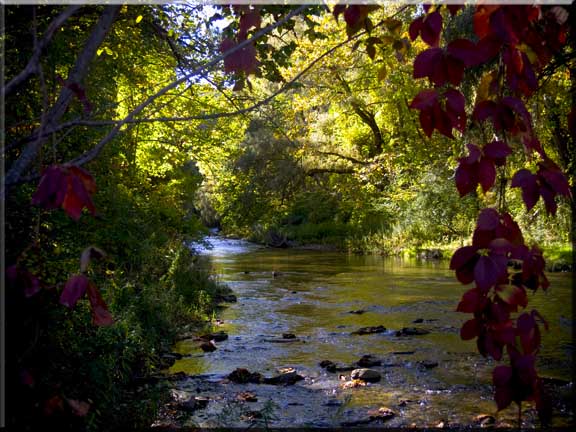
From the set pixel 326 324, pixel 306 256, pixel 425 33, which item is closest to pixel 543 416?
pixel 425 33

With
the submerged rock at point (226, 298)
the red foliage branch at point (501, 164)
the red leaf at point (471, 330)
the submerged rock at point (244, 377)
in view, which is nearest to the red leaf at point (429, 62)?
the red foliage branch at point (501, 164)

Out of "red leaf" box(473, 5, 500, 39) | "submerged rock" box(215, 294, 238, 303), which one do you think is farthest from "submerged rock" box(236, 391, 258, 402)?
"submerged rock" box(215, 294, 238, 303)

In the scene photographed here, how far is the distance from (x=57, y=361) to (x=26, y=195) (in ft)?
4.39

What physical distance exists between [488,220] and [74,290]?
1072 millimetres

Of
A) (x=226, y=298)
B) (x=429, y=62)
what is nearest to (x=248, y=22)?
(x=429, y=62)

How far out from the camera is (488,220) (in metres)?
1.35

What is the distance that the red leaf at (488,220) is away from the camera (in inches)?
52.6

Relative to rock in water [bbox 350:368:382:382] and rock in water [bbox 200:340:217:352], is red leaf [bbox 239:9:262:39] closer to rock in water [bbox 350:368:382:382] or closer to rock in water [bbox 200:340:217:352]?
rock in water [bbox 350:368:382:382]

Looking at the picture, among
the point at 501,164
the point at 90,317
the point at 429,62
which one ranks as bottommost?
the point at 90,317

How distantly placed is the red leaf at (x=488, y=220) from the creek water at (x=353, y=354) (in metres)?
3.56

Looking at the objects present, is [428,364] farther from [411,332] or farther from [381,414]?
[381,414]

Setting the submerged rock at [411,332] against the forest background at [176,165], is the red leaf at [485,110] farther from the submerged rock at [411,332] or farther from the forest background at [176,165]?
the submerged rock at [411,332]

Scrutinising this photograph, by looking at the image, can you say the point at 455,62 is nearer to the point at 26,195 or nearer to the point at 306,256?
the point at 26,195

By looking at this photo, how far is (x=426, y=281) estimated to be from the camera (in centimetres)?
1491
